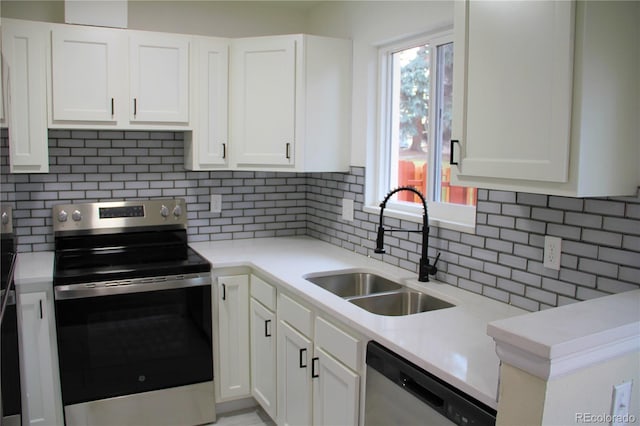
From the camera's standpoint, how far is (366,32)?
2.95 m

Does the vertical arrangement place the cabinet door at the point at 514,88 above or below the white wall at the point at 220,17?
below

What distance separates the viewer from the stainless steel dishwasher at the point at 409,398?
1.42 m

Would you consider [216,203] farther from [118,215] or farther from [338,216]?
[338,216]

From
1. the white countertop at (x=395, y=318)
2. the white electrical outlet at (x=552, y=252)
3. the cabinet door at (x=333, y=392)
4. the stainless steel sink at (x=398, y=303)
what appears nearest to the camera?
the white countertop at (x=395, y=318)

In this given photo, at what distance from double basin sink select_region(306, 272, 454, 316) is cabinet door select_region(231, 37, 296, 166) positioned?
2.49 feet

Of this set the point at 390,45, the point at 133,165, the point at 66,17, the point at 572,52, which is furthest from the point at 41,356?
the point at 572,52

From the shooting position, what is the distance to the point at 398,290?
243 cm

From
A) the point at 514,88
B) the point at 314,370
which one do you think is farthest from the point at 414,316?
the point at 514,88

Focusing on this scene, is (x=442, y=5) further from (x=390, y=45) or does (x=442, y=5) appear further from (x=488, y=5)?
(x=488, y=5)

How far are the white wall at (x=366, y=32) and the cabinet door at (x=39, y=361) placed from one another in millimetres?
1787

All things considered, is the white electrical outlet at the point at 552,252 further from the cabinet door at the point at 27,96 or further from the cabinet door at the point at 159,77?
the cabinet door at the point at 27,96

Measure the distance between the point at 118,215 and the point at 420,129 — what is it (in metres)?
1.81

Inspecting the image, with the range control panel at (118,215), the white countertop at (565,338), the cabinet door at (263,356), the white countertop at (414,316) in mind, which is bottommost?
the cabinet door at (263,356)

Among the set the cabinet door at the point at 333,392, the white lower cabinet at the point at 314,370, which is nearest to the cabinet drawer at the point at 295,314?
the white lower cabinet at the point at 314,370
